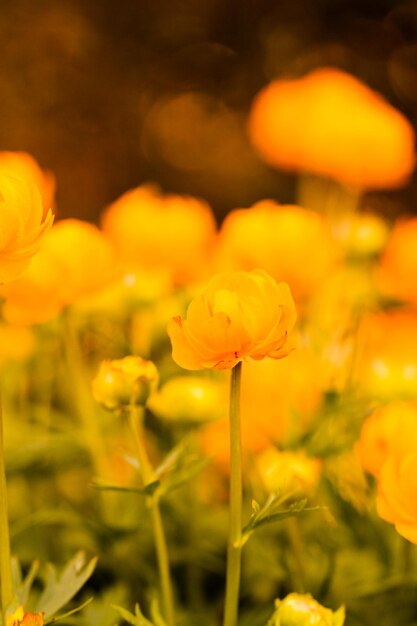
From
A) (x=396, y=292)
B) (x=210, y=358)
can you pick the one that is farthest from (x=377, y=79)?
(x=210, y=358)

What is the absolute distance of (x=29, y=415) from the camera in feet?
2.63

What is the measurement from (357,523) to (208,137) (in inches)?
74.4

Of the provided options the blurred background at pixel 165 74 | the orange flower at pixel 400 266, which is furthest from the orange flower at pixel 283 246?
the blurred background at pixel 165 74

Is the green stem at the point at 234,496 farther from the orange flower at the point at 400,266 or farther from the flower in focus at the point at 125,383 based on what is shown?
the orange flower at the point at 400,266

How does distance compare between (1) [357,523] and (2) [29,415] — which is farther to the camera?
(2) [29,415]

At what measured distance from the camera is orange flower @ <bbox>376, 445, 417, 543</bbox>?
0.42 meters

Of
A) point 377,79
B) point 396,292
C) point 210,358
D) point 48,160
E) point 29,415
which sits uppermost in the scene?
point 210,358

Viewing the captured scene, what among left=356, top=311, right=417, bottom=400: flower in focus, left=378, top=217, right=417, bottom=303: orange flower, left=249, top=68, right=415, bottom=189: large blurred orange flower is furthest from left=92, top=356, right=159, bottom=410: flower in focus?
left=249, top=68, right=415, bottom=189: large blurred orange flower

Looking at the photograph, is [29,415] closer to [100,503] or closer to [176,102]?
[100,503]

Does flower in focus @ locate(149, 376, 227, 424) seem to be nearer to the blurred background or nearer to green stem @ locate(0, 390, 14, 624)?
green stem @ locate(0, 390, 14, 624)

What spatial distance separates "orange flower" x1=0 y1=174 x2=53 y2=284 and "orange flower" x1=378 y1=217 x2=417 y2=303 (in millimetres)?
439

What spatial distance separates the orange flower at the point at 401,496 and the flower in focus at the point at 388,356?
0.66 feet

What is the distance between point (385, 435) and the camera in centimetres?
50

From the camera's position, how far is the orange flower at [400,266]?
0.76 meters
